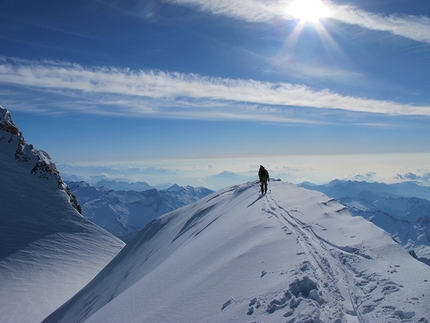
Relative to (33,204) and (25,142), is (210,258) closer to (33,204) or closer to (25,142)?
(33,204)

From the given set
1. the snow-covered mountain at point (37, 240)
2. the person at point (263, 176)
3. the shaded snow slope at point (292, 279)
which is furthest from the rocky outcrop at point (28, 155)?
the shaded snow slope at point (292, 279)

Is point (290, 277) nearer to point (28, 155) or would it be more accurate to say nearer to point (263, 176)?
point (263, 176)

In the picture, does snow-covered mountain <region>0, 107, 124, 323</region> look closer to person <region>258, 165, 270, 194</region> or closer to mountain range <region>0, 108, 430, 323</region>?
person <region>258, 165, 270, 194</region>

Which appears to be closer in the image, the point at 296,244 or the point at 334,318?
the point at 334,318

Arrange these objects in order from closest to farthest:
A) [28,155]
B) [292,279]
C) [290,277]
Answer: [292,279]
[290,277]
[28,155]

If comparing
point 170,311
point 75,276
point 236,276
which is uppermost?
point 236,276

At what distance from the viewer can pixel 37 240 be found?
47.6m

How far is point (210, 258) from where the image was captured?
10.5 m

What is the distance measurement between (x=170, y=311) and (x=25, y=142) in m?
83.2

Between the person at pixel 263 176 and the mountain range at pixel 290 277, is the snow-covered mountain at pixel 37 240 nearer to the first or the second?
the person at pixel 263 176

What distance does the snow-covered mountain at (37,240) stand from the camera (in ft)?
110

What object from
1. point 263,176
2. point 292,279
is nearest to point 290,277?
point 292,279

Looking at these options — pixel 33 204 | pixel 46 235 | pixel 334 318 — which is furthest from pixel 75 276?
pixel 334 318

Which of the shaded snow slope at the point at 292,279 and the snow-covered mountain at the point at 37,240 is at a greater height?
the shaded snow slope at the point at 292,279
